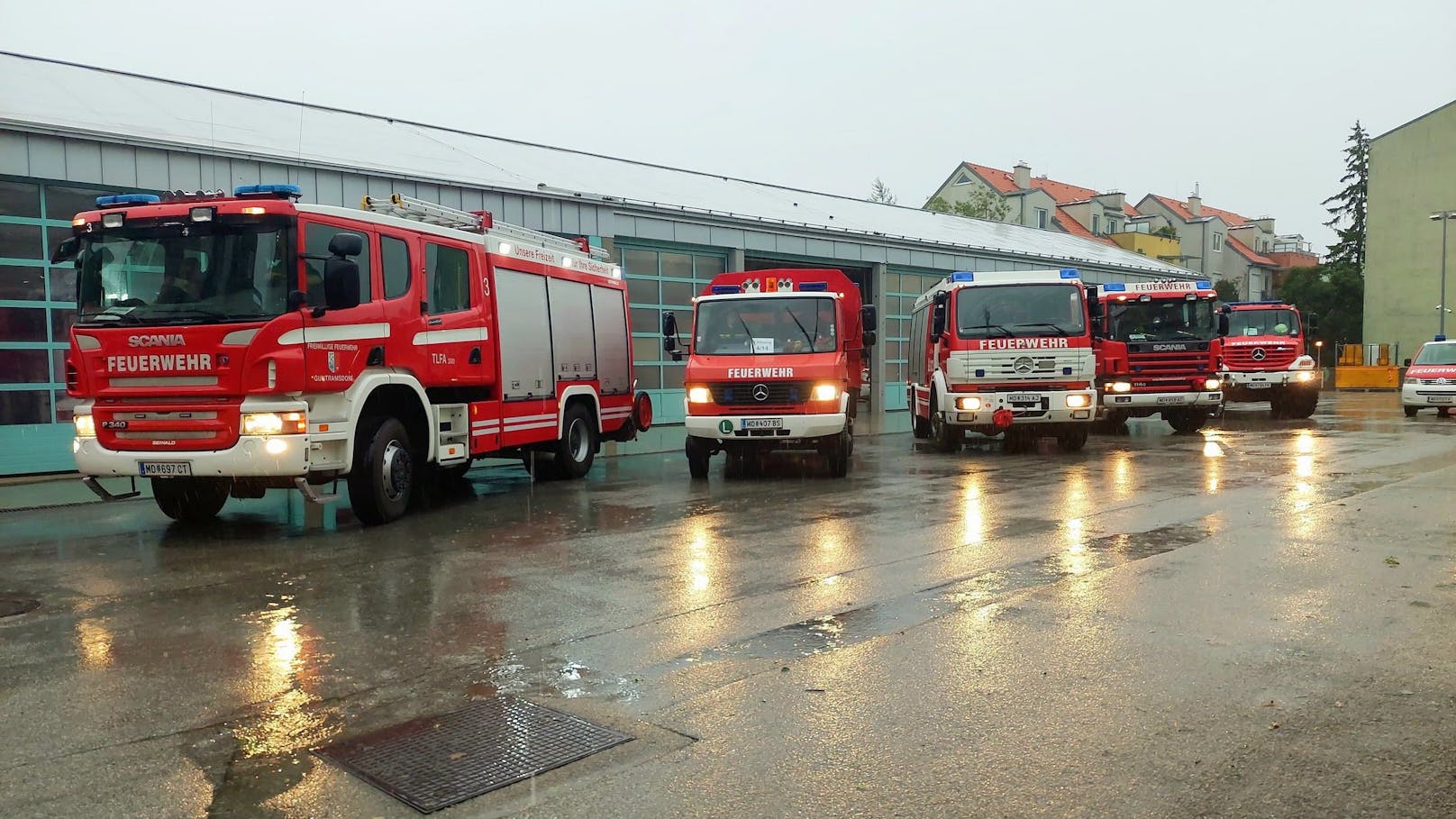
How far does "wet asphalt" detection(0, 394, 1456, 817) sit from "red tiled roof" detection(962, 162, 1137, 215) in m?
58.0

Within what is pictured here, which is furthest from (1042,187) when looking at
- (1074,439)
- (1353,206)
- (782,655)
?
(782,655)

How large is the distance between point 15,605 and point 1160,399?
19201 millimetres

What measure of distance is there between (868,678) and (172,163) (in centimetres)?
1458

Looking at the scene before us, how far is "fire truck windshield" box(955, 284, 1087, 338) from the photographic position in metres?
16.4

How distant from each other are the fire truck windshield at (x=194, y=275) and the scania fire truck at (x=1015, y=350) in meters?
10.5

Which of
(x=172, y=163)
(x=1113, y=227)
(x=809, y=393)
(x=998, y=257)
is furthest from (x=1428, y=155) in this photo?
(x=172, y=163)

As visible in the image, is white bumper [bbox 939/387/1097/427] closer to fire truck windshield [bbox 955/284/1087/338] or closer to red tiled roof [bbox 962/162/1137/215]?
fire truck windshield [bbox 955/284/1087/338]

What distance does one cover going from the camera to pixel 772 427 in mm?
13391

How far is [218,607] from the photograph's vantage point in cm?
697

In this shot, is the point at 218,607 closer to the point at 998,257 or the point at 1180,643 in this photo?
Answer: the point at 1180,643

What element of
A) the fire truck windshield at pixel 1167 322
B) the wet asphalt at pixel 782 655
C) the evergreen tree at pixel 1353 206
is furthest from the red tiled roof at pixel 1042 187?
the wet asphalt at pixel 782 655

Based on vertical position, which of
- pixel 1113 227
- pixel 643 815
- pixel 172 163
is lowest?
pixel 643 815

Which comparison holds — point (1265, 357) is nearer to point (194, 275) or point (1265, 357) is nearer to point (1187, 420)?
point (1187, 420)

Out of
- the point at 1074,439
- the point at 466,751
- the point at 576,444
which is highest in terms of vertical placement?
the point at 576,444
